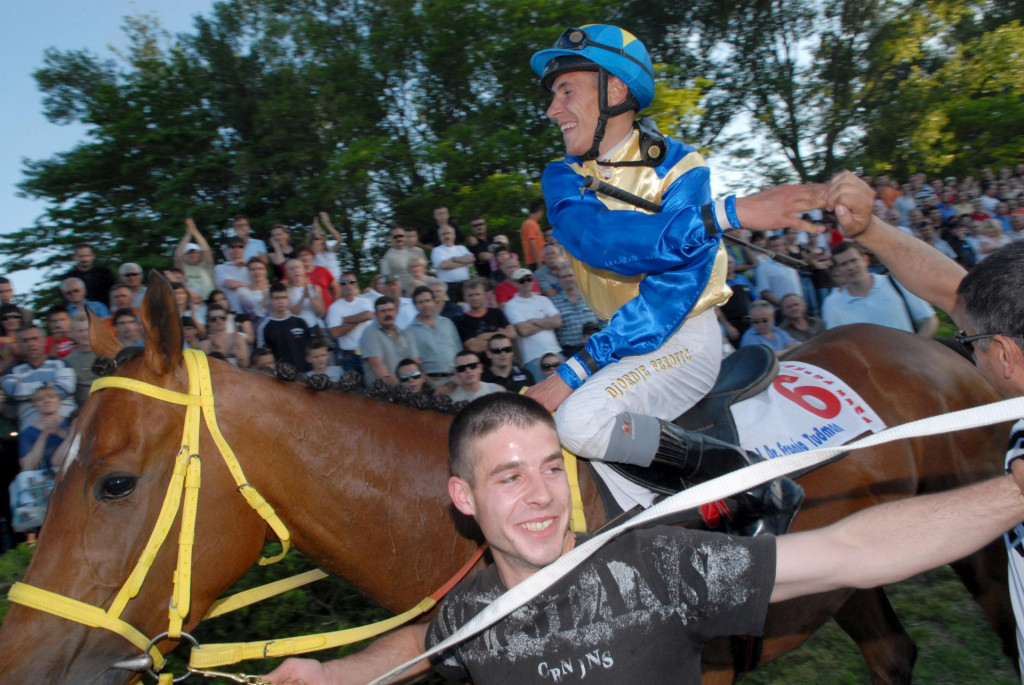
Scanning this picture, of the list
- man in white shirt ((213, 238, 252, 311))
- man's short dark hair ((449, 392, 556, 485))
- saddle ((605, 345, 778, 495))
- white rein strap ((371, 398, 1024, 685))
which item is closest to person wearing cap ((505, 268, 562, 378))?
man in white shirt ((213, 238, 252, 311))

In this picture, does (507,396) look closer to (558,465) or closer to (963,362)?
(558,465)

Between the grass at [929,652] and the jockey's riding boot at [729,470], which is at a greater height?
the jockey's riding boot at [729,470]

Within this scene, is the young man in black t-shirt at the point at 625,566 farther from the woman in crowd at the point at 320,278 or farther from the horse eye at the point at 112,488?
the woman in crowd at the point at 320,278

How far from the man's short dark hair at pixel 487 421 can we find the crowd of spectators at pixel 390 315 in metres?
3.15

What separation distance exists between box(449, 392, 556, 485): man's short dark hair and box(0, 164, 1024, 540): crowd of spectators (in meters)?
3.15

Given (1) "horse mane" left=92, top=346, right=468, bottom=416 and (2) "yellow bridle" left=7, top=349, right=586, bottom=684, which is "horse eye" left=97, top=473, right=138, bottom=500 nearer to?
(2) "yellow bridle" left=7, top=349, right=586, bottom=684

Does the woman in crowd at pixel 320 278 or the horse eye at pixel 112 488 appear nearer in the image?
the horse eye at pixel 112 488

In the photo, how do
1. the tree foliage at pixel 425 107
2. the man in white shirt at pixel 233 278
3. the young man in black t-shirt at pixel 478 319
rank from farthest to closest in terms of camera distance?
the tree foliage at pixel 425 107 → the man in white shirt at pixel 233 278 → the young man in black t-shirt at pixel 478 319

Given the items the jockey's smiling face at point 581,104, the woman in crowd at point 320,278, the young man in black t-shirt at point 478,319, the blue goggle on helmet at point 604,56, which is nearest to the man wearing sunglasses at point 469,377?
the young man in black t-shirt at point 478,319

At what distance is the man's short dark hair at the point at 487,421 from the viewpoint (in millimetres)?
1957

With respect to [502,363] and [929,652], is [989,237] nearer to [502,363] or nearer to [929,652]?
[502,363]

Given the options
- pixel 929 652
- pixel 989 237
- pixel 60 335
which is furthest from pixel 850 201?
pixel 989 237

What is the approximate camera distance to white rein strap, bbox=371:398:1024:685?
1440 mm

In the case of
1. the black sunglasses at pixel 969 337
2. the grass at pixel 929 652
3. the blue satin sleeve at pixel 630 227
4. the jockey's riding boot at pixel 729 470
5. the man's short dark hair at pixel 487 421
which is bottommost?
the grass at pixel 929 652
